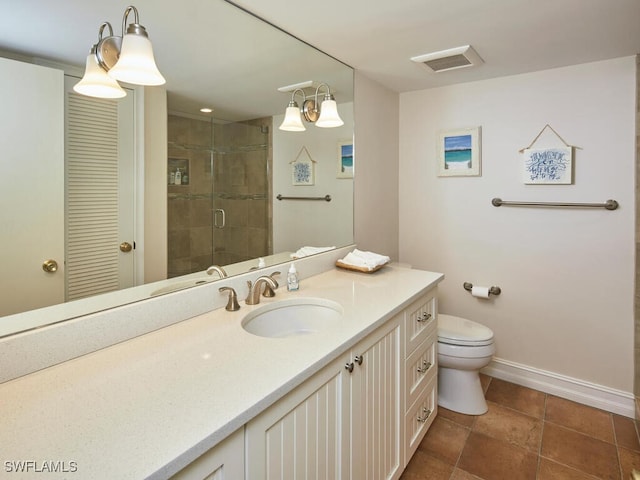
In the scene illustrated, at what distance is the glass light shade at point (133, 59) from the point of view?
106 cm

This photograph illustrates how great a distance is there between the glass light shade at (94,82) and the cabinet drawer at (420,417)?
5.69 feet

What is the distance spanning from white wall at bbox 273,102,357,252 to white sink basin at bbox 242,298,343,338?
1.34ft

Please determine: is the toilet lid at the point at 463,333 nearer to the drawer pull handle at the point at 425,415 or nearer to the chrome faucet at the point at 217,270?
the drawer pull handle at the point at 425,415

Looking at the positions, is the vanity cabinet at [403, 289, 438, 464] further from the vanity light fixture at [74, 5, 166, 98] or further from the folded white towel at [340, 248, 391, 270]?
the vanity light fixture at [74, 5, 166, 98]

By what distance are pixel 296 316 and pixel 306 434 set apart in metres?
0.63

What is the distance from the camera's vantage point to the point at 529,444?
1924mm

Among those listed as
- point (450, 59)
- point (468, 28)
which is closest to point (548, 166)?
point (450, 59)

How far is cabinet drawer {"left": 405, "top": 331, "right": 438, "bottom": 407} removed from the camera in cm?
168

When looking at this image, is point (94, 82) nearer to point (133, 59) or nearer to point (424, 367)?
point (133, 59)

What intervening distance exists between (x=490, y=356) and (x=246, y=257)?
60.6 inches

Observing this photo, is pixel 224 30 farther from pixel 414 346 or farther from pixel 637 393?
pixel 637 393

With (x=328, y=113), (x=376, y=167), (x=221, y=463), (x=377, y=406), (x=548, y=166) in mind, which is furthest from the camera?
(x=376, y=167)

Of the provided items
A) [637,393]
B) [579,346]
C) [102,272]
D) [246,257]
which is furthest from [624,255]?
[102,272]

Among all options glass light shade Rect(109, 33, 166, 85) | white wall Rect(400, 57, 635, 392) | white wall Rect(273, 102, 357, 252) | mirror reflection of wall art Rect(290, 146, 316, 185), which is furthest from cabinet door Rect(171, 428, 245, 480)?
white wall Rect(400, 57, 635, 392)
